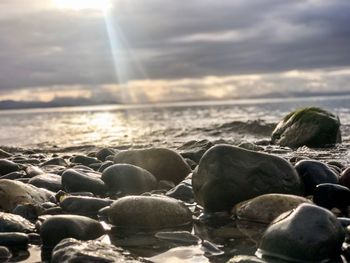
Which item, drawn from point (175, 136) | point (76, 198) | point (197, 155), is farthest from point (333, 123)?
point (76, 198)

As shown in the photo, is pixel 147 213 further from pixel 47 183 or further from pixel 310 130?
pixel 310 130

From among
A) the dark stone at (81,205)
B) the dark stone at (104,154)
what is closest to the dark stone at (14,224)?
the dark stone at (81,205)

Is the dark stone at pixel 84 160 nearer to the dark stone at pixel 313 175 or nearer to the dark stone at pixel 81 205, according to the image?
the dark stone at pixel 81 205

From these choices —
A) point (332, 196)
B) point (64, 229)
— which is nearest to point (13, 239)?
point (64, 229)

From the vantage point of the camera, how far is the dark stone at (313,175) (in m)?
6.28

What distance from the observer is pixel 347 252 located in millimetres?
4098

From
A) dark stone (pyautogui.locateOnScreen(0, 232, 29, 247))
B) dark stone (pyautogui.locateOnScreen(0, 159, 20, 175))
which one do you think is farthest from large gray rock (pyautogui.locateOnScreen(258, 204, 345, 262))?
dark stone (pyautogui.locateOnScreen(0, 159, 20, 175))

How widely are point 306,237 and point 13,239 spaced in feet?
8.30

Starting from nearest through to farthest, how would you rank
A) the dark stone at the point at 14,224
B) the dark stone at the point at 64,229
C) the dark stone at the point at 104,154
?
the dark stone at the point at 64,229 < the dark stone at the point at 14,224 < the dark stone at the point at 104,154

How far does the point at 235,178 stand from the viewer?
580 centimetres

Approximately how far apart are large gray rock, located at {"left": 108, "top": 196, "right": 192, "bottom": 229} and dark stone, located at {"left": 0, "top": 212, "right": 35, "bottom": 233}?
92 cm

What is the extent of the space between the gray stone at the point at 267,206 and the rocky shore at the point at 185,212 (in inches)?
0.5

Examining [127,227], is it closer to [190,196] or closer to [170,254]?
[170,254]

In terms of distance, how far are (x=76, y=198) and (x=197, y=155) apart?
525 cm
